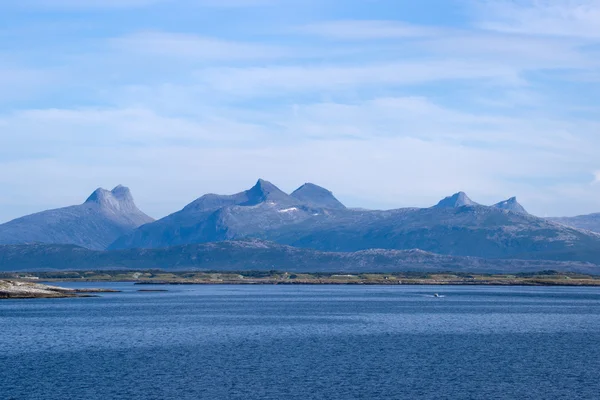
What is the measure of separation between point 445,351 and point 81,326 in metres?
49.0

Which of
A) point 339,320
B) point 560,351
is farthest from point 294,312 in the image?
point 560,351

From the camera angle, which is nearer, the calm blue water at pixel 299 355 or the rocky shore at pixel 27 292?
the calm blue water at pixel 299 355

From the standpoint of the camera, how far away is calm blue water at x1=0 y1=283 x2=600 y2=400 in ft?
202

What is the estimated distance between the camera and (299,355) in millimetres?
79438

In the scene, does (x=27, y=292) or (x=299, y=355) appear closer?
(x=299, y=355)

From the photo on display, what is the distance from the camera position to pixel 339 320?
120 meters

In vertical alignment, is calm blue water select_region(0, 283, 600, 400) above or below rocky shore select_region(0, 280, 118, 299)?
below

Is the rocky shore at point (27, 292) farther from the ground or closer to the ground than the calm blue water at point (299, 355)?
farther from the ground

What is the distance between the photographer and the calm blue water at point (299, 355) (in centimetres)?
6153

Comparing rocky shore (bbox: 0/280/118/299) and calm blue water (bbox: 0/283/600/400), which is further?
rocky shore (bbox: 0/280/118/299)

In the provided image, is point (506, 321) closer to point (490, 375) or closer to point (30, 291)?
point (490, 375)

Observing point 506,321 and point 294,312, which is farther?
point 294,312

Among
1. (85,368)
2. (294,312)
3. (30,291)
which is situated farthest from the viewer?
(30,291)

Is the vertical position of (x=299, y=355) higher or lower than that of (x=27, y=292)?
lower
